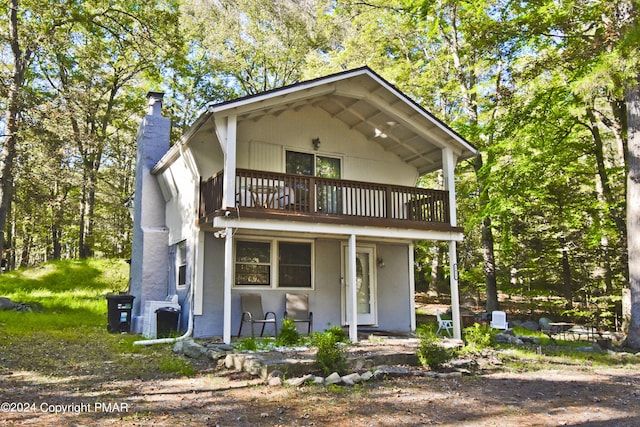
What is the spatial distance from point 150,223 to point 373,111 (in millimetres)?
6681

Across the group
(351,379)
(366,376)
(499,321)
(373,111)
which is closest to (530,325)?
(499,321)

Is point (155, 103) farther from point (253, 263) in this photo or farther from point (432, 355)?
point (432, 355)

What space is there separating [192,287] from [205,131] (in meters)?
3.45

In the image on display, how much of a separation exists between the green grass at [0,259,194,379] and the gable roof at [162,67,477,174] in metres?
4.66

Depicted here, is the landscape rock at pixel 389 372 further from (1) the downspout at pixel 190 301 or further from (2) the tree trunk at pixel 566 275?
(2) the tree trunk at pixel 566 275

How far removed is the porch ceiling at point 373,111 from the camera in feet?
34.4

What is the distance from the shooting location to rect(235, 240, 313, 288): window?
11539mm

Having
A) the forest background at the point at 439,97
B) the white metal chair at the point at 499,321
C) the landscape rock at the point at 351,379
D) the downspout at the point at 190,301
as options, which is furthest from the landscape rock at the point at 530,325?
the landscape rock at the point at 351,379

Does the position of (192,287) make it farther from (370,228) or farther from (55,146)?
(55,146)

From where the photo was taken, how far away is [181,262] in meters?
12.6

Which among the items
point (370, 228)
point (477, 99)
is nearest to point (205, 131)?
point (370, 228)

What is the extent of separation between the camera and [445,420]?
5.02 metres

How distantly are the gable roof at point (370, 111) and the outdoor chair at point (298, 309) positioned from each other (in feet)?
14.1

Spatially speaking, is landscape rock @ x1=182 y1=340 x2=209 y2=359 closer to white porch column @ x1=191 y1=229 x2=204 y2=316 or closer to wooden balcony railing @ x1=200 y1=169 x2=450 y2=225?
white porch column @ x1=191 y1=229 x2=204 y2=316
